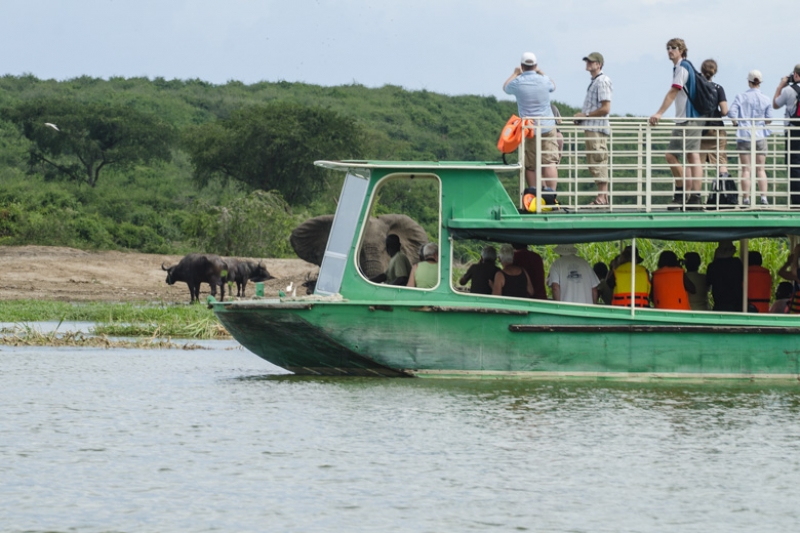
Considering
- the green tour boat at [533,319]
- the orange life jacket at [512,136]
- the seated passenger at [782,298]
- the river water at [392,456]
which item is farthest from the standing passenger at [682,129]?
the river water at [392,456]

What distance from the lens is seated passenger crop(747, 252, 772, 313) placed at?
13.2 metres

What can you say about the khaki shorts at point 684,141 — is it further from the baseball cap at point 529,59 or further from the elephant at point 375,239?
the elephant at point 375,239

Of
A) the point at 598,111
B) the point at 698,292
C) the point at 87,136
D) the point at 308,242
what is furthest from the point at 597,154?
the point at 87,136

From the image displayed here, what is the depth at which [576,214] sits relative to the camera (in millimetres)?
12492

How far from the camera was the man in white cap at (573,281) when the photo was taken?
12922 mm

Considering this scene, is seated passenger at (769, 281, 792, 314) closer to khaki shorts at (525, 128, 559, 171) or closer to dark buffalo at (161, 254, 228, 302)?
khaki shorts at (525, 128, 559, 171)

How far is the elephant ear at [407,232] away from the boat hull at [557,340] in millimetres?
6759

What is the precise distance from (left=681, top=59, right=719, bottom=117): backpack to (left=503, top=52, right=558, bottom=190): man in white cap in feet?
4.31

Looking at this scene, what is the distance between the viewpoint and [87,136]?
156 feet

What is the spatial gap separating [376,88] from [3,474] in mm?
69783

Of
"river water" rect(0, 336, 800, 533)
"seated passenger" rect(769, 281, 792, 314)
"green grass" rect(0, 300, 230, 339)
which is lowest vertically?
"river water" rect(0, 336, 800, 533)

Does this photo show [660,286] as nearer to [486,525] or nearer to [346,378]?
[346,378]

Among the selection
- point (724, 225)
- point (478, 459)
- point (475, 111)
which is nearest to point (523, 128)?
point (724, 225)

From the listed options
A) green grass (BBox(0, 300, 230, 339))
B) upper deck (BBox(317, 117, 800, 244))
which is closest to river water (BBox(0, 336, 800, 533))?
upper deck (BBox(317, 117, 800, 244))
